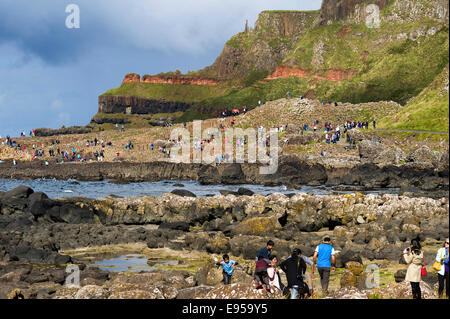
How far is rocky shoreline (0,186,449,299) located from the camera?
22.7 m

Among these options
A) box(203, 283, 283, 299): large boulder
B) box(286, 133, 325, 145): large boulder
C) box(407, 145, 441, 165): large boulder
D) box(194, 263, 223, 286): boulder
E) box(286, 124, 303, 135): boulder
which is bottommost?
box(194, 263, 223, 286): boulder

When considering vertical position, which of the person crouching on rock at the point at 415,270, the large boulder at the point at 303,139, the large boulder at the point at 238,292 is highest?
the large boulder at the point at 303,139

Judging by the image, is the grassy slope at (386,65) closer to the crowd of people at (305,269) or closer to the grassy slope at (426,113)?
the grassy slope at (426,113)

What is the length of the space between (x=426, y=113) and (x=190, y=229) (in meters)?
61.8

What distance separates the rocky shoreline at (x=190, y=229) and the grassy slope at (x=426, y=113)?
143ft

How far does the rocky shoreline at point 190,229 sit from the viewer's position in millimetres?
22691

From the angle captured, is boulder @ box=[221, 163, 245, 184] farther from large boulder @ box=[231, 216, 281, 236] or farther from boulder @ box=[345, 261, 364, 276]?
boulder @ box=[345, 261, 364, 276]

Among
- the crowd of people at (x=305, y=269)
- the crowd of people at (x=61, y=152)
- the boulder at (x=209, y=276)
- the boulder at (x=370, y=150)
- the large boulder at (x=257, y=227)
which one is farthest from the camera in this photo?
the crowd of people at (x=61, y=152)

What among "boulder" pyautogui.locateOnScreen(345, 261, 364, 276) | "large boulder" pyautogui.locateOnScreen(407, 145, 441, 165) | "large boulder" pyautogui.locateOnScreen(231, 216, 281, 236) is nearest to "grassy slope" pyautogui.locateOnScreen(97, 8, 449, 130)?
"large boulder" pyautogui.locateOnScreen(407, 145, 441, 165)

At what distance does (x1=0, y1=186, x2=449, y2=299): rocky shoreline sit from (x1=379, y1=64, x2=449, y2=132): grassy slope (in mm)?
43710

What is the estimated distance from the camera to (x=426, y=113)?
8556 cm

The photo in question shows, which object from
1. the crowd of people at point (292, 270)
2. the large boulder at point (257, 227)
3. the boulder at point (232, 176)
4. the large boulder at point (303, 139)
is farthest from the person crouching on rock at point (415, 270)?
the large boulder at point (303, 139)

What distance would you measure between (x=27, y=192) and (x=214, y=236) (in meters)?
20.3
